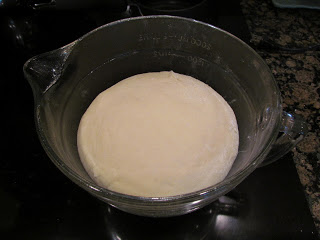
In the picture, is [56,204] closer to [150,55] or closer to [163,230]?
[163,230]

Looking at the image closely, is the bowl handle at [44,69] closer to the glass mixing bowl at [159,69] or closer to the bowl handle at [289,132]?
the glass mixing bowl at [159,69]

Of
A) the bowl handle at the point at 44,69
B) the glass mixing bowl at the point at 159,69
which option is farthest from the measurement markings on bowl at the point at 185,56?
the bowl handle at the point at 44,69

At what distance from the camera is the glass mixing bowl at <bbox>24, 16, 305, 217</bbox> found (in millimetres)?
626

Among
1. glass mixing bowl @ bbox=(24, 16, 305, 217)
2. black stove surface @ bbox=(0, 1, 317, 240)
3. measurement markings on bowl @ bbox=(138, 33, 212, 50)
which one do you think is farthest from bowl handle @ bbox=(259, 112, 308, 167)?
measurement markings on bowl @ bbox=(138, 33, 212, 50)

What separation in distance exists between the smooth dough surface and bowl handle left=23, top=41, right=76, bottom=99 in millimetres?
117

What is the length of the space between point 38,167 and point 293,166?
2.08 feet

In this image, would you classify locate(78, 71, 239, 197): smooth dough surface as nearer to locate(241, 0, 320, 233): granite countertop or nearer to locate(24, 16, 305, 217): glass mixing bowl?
locate(24, 16, 305, 217): glass mixing bowl

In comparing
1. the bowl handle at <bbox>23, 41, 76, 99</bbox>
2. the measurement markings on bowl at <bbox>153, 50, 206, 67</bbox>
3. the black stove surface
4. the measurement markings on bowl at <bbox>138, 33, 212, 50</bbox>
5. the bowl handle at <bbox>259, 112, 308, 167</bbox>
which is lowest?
the black stove surface

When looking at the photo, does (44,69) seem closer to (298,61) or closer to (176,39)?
(176,39)

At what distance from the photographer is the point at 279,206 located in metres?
0.73

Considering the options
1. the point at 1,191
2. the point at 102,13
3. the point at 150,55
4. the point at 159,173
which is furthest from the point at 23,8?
the point at 159,173

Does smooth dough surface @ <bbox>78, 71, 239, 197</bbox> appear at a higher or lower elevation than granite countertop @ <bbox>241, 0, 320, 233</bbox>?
higher

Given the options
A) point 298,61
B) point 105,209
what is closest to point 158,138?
point 105,209

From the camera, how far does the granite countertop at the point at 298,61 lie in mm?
803
